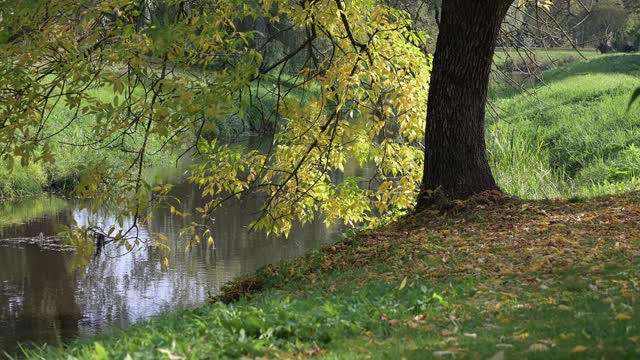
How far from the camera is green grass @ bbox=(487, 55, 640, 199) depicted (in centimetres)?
1462

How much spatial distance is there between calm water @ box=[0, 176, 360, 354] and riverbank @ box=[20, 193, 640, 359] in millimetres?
2613

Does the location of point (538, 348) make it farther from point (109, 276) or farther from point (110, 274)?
point (110, 274)

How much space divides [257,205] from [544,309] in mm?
13032

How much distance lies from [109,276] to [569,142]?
423 inches

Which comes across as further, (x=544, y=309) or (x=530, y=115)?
(x=530, y=115)

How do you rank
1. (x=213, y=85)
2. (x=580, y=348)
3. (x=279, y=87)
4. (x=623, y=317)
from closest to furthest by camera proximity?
(x=580, y=348) → (x=623, y=317) → (x=213, y=85) → (x=279, y=87)

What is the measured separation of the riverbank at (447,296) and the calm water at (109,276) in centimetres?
261

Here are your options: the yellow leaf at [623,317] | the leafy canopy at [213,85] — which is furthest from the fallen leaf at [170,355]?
the leafy canopy at [213,85]

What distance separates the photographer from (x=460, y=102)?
9.81 m

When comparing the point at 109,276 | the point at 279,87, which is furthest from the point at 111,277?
the point at 279,87

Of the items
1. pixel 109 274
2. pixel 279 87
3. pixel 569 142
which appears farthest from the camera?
pixel 569 142

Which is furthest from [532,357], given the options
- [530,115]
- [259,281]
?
[530,115]

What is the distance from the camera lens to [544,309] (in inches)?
219

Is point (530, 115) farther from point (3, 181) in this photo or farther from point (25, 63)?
point (25, 63)
